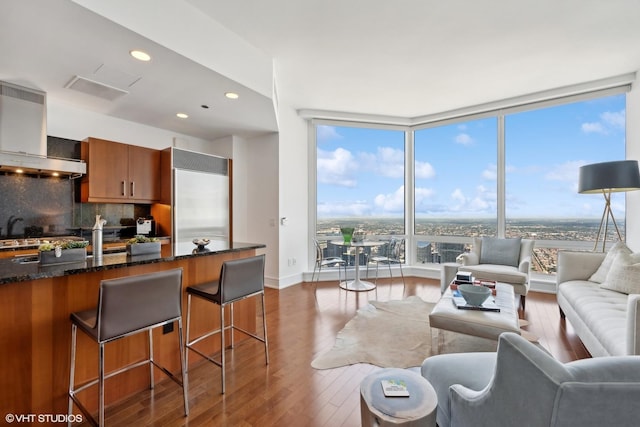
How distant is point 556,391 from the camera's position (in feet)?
2.69

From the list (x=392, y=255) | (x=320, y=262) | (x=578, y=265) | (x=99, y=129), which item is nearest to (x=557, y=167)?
(x=578, y=265)

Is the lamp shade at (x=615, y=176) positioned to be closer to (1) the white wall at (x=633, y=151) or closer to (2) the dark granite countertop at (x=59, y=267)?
(1) the white wall at (x=633, y=151)

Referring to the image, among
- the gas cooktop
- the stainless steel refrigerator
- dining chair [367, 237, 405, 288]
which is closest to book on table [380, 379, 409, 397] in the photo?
the stainless steel refrigerator

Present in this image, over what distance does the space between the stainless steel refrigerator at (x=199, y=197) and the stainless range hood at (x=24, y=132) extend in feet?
4.23

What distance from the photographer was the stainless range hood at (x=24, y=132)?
297 centimetres

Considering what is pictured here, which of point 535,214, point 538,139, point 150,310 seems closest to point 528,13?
point 538,139

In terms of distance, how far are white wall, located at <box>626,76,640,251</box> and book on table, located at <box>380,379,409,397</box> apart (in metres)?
4.23

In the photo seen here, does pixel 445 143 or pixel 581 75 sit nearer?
pixel 581 75

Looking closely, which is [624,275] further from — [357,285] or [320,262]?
[320,262]

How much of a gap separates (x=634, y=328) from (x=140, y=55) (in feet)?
12.5

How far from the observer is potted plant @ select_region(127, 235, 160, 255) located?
6.97ft

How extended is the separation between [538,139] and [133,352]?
5.79 metres

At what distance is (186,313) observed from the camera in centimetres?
237

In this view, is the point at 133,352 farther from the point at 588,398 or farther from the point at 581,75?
the point at 581,75
